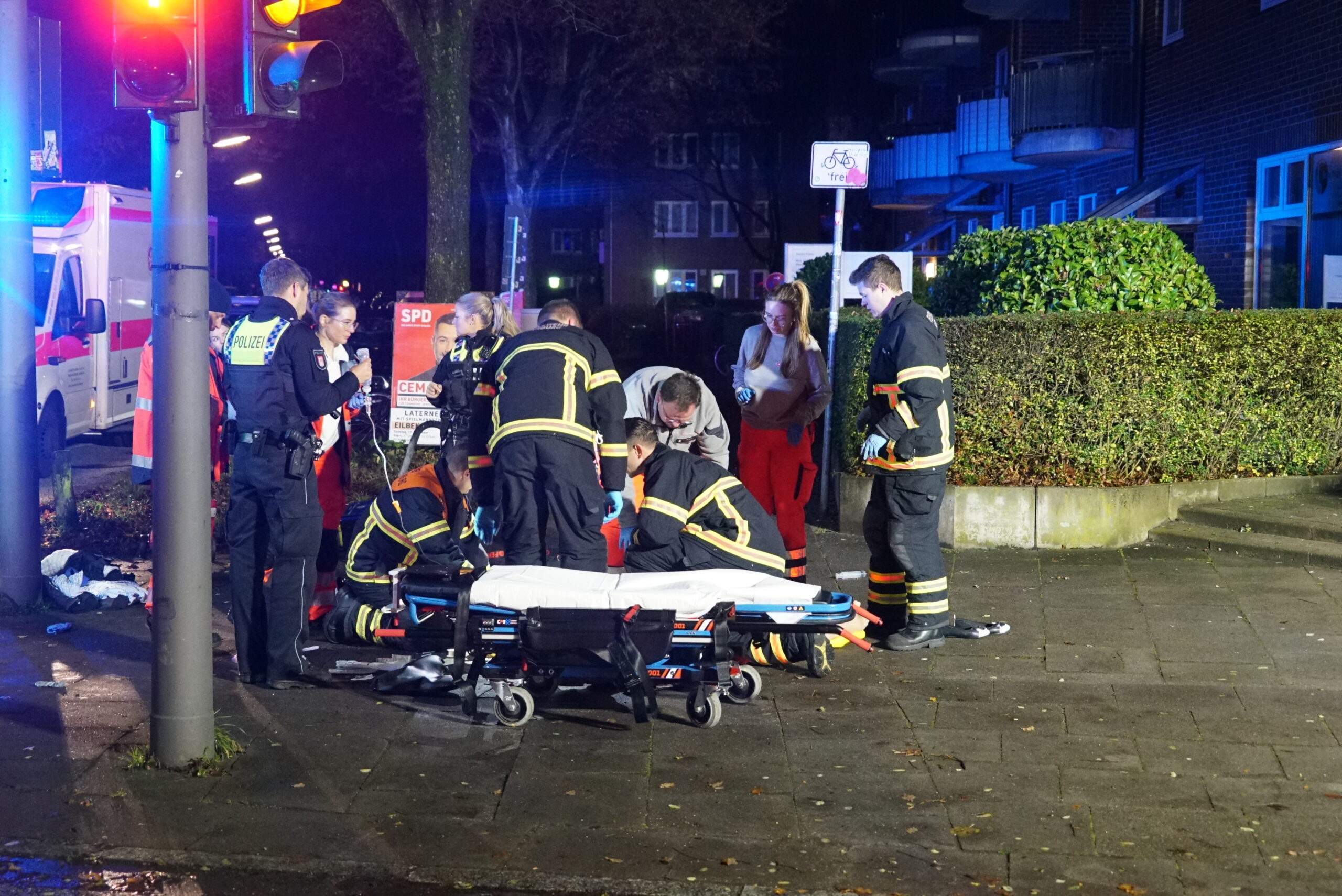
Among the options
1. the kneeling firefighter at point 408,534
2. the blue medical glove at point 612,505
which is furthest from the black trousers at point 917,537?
the kneeling firefighter at point 408,534

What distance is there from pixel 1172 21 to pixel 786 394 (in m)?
12.0

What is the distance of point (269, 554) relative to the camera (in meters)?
6.62

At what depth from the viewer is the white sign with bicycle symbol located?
10.5m

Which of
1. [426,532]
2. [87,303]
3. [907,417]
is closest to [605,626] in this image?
[426,532]

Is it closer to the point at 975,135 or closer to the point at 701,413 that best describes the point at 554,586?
the point at 701,413

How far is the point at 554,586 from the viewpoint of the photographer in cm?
602

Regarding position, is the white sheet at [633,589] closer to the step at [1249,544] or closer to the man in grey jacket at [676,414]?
the man in grey jacket at [676,414]

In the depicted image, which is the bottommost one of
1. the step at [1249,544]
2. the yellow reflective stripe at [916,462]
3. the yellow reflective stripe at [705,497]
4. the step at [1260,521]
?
the step at [1249,544]

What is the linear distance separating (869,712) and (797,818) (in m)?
1.31

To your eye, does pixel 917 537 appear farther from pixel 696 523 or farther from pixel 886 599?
pixel 696 523

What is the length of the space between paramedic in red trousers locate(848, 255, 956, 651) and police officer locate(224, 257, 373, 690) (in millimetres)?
2658

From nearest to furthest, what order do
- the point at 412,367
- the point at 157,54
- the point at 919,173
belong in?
the point at 157,54
the point at 412,367
the point at 919,173

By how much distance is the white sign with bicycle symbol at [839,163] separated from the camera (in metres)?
10.5

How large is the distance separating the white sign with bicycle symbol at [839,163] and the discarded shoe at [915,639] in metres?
4.34
